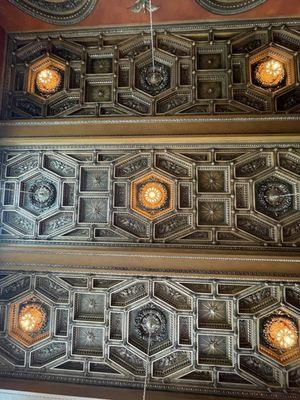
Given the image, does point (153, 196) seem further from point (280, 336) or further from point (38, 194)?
point (280, 336)

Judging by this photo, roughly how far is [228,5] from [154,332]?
4.79m

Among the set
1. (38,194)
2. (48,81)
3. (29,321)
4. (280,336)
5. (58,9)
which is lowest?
(280,336)

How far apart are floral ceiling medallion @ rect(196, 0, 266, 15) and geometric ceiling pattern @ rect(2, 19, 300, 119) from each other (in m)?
0.19

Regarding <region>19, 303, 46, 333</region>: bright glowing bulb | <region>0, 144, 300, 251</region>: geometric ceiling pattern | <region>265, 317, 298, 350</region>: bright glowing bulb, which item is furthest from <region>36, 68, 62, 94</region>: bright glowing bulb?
<region>265, 317, 298, 350</region>: bright glowing bulb

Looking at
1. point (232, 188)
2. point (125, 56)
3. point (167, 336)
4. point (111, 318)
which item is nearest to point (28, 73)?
point (125, 56)

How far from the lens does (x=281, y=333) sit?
4988 mm

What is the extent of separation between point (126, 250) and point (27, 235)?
1.57 metres

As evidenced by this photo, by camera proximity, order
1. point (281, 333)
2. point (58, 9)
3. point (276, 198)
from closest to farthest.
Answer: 1. point (281, 333)
2. point (276, 198)
3. point (58, 9)

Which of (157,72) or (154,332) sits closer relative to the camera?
(154,332)

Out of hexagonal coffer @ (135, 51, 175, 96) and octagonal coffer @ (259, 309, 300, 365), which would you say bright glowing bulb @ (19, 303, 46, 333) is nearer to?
octagonal coffer @ (259, 309, 300, 365)

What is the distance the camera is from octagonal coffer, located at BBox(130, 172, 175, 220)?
5391 mm

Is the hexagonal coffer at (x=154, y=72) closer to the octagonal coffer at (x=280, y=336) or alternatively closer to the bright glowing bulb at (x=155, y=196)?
the bright glowing bulb at (x=155, y=196)

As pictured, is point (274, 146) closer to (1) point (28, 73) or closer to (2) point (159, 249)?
(2) point (159, 249)

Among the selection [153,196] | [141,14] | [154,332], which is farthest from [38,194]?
[141,14]
